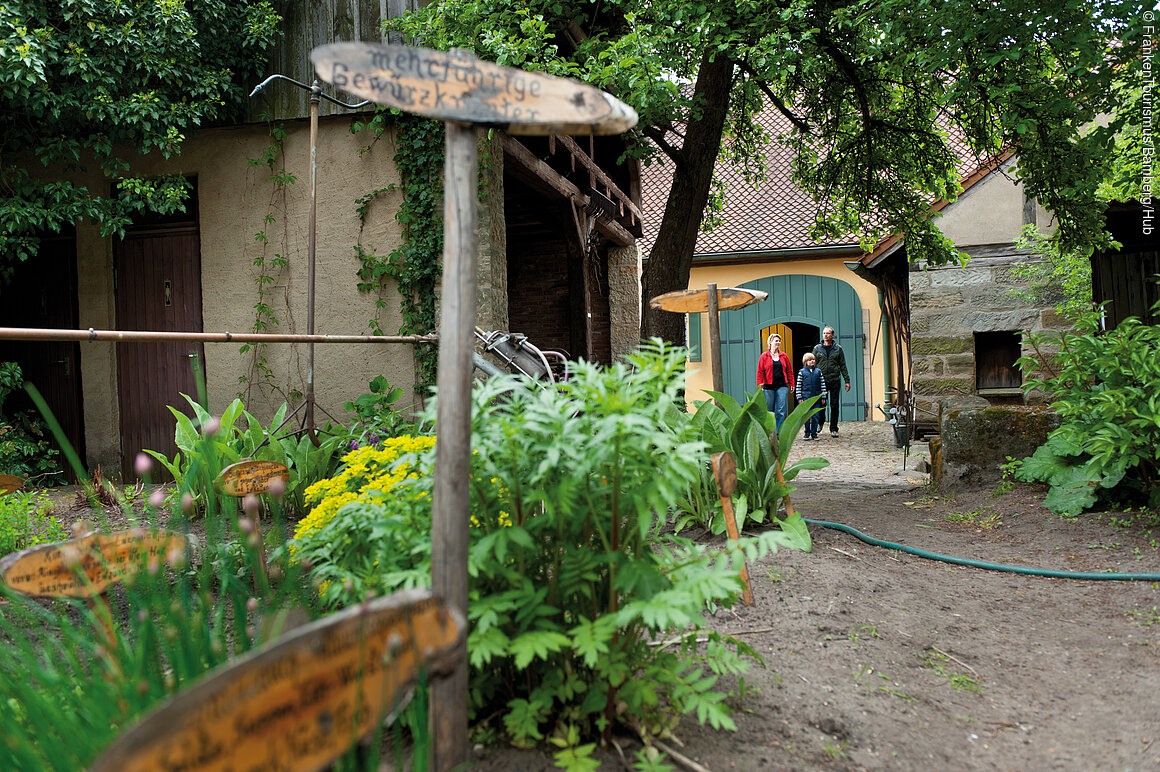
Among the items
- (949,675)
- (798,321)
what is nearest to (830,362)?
(798,321)

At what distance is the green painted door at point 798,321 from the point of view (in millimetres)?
14484

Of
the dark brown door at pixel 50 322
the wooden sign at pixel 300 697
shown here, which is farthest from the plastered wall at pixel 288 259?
the wooden sign at pixel 300 697

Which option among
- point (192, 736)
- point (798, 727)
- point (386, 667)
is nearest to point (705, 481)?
point (798, 727)

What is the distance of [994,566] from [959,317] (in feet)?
19.5

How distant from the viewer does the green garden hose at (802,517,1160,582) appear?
136 inches

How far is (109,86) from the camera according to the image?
18.5 ft

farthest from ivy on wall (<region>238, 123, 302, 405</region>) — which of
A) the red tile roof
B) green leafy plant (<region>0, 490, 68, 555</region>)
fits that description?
the red tile roof

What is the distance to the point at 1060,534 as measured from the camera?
4188 millimetres

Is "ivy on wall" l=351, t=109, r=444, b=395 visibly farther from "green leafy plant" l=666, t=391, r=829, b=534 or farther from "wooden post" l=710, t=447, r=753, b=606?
"wooden post" l=710, t=447, r=753, b=606

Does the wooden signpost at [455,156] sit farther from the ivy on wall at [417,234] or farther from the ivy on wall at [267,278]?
the ivy on wall at [267,278]

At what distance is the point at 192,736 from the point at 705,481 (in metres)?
3.18

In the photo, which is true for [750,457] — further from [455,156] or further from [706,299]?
[455,156]

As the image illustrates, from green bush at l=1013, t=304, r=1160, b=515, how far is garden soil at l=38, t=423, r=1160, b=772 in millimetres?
216

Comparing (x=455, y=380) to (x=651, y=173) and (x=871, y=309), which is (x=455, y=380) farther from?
(x=651, y=173)
